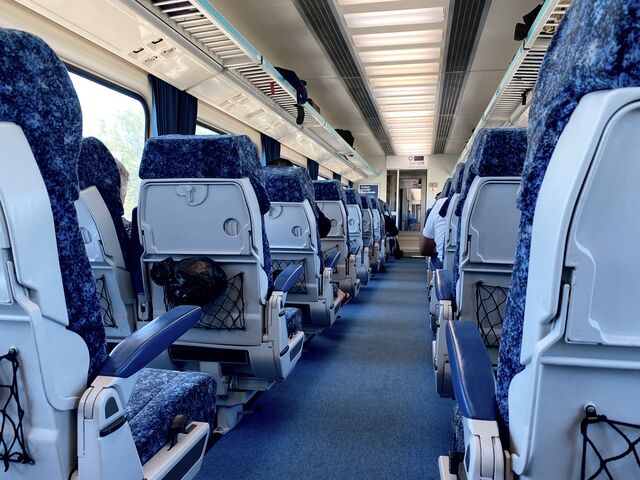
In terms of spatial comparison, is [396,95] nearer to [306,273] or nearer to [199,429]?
[306,273]

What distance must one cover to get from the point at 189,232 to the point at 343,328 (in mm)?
2871

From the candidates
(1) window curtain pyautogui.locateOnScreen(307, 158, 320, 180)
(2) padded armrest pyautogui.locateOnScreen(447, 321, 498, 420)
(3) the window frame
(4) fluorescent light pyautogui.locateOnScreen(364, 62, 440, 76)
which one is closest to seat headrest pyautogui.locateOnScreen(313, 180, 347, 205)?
(3) the window frame

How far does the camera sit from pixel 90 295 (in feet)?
3.25

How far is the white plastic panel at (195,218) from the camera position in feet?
6.28

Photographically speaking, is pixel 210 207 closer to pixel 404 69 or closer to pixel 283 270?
pixel 283 270

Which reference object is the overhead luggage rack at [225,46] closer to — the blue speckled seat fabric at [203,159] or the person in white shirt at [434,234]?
the blue speckled seat fabric at [203,159]

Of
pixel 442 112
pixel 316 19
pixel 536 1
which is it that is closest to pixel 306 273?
pixel 316 19

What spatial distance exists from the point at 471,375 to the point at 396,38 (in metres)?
5.10

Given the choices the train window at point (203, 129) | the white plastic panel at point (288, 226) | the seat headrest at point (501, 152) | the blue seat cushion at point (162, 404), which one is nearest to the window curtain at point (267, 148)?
the train window at point (203, 129)

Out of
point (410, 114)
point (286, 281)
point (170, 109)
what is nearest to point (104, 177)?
point (286, 281)

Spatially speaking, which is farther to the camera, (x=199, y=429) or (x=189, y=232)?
(x=189, y=232)

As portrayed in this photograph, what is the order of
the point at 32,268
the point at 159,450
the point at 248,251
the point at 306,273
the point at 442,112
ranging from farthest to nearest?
the point at 442,112
the point at 306,273
the point at 248,251
the point at 159,450
the point at 32,268

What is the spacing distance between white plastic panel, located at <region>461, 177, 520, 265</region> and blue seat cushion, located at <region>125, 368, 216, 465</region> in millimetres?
1296

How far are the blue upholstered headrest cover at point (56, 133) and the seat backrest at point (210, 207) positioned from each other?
0.89 meters
